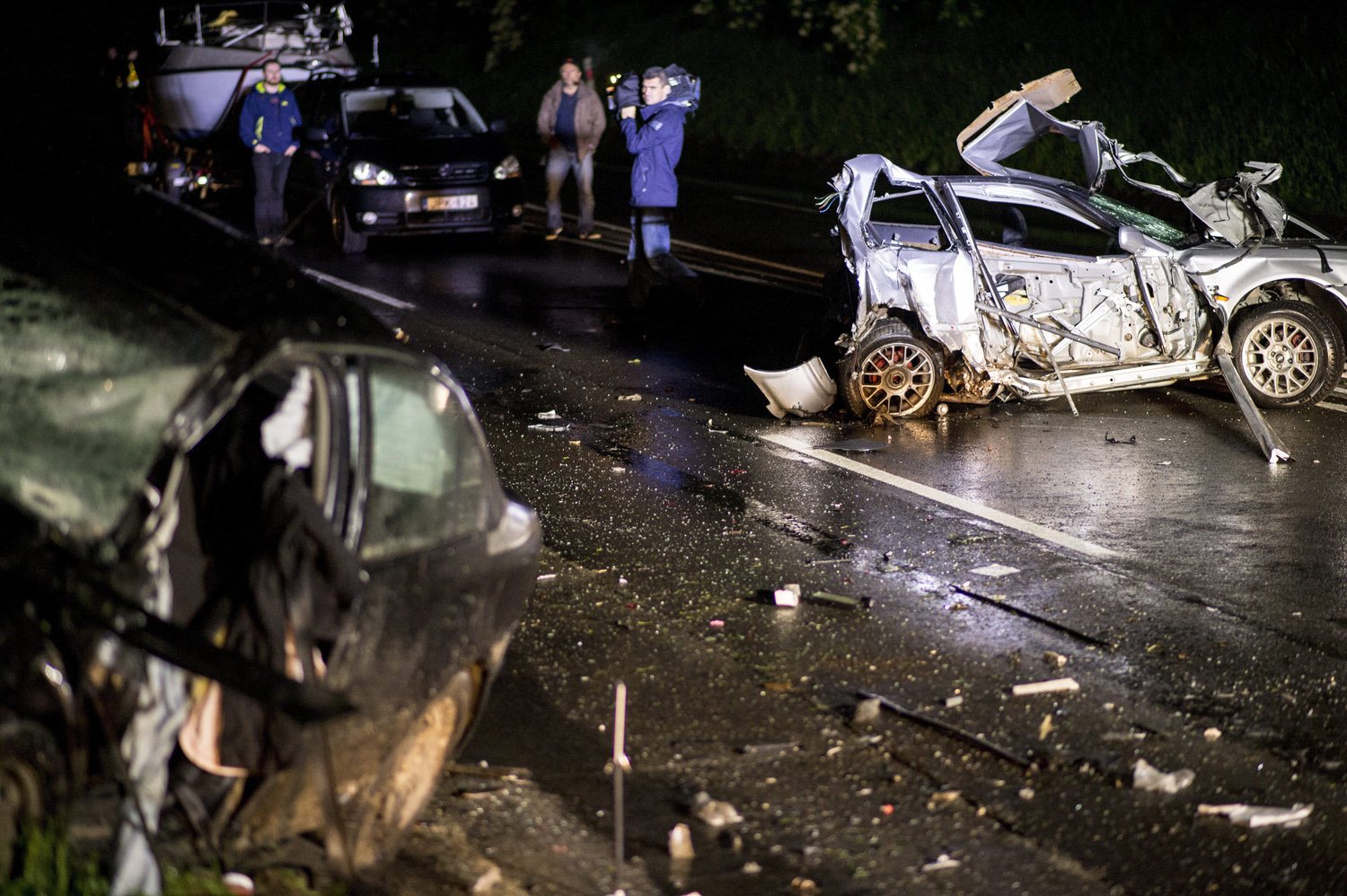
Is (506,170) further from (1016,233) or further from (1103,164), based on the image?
(1103,164)

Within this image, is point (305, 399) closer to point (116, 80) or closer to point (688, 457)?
point (688, 457)

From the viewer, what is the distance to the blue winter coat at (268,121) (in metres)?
15.5

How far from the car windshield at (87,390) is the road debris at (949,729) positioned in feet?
8.88

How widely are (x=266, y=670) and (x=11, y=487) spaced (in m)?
0.71

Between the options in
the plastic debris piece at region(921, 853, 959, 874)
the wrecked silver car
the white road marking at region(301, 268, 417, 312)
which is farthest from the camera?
the white road marking at region(301, 268, 417, 312)

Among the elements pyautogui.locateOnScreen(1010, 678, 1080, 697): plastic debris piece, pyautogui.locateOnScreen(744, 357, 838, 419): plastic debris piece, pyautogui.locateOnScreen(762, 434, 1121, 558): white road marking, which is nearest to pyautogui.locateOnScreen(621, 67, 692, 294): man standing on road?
pyautogui.locateOnScreen(744, 357, 838, 419): plastic debris piece

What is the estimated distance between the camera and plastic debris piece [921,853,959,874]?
3.87 meters

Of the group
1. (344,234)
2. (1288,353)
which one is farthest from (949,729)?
(344,234)

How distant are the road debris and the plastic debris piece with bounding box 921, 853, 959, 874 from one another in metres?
0.66

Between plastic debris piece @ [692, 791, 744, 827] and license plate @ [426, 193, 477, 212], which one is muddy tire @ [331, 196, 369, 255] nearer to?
license plate @ [426, 193, 477, 212]

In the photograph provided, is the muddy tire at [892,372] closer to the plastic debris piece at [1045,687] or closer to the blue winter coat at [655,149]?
the blue winter coat at [655,149]

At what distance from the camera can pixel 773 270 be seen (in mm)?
14484

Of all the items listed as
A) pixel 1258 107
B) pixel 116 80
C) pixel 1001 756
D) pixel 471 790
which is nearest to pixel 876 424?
pixel 1001 756

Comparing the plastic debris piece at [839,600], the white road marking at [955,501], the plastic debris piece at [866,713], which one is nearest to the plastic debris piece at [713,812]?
the plastic debris piece at [866,713]
